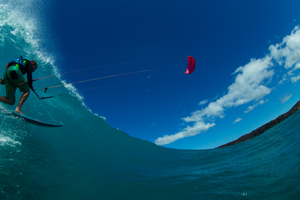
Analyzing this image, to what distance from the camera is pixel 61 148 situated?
7.86 m

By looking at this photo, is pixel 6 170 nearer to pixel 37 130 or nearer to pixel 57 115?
pixel 37 130

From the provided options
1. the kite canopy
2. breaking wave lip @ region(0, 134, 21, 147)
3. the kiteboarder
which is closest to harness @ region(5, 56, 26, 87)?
the kiteboarder

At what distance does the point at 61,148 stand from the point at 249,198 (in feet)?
28.0

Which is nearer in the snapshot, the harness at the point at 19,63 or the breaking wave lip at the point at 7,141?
the harness at the point at 19,63

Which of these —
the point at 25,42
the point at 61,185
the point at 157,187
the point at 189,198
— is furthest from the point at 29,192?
the point at 25,42

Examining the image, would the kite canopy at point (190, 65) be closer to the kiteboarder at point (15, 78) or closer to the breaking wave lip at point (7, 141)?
the kiteboarder at point (15, 78)

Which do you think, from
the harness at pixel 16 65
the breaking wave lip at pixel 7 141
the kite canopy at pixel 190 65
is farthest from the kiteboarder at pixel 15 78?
the kite canopy at pixel 190 65

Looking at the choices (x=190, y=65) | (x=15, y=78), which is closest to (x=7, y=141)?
(x=15, y=78)

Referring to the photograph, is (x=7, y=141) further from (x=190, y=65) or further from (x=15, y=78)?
(x=190, y=65)

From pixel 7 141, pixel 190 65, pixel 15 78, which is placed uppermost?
pixel 190 65

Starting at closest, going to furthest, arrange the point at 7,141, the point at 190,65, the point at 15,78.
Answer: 1. the point at 15,78
2. the point at 7,141
3. the point at 190,65

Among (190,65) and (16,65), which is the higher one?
(190,65)

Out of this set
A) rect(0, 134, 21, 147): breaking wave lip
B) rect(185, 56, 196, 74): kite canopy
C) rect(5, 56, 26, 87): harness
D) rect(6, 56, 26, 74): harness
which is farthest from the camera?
rect(185, 56, 196, 74): kite canopy

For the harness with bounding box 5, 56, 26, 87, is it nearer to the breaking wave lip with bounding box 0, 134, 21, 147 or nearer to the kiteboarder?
the kiteboarder
